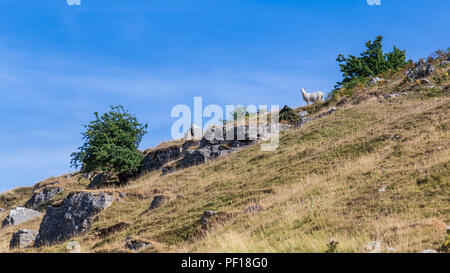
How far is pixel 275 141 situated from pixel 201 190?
12964mm

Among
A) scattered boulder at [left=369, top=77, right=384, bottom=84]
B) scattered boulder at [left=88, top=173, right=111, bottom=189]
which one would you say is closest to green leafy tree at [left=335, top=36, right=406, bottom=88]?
scattered boulder at [left=369, top=77, right=384, bottom=84]

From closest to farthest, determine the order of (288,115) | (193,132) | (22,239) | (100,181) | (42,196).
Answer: (22,239) → (288,115) → (100,181) → (42,196) → (193,132)

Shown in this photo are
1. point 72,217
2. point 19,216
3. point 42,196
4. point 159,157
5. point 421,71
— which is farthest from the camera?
point 42,196

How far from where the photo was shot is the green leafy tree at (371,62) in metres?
60.0

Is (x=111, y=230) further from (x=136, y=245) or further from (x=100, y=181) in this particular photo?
(x=100, y=181)

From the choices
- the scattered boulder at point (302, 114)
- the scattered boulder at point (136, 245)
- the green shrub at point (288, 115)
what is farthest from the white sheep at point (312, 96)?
the scattered boulder at point (136, 245)

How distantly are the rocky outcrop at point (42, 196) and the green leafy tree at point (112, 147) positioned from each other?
24.5 ft

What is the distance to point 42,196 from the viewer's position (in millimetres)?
55969

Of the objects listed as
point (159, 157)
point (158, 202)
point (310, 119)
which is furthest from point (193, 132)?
point (158, 202)

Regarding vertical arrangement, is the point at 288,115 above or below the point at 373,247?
above

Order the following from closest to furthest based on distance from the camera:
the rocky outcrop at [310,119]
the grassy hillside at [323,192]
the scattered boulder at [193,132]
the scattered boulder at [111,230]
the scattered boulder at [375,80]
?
the grassy hillside at [323,192]
the scattered boulder at [111,230]
the rocky outcrop at [310,119]
the scattered boulder at [375,80]
the scattered boulder at [193,132]

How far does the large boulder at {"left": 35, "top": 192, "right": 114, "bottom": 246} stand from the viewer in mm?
32531

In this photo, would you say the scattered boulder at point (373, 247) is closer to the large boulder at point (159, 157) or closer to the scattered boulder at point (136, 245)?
the scattered boulder at point (136, 245)

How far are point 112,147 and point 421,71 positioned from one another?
122 feet
